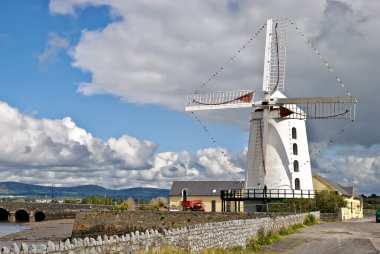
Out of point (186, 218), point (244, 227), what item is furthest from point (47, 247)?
point (186, 218)

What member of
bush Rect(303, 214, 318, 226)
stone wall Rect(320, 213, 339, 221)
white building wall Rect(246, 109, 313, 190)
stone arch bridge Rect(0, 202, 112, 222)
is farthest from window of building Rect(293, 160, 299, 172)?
stone arch bridge Rect(0, 202, 112, 222)

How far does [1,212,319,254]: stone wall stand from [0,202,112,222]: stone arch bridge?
3009 inches

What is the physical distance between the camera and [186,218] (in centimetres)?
5584

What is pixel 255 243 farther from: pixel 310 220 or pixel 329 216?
pixel 329 216

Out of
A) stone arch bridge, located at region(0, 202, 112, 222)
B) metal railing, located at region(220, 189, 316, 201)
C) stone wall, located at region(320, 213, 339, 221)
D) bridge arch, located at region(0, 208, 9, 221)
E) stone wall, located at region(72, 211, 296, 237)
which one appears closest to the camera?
stone wall, located at region(72, 211, 296, 237)

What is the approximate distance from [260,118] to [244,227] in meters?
32.8

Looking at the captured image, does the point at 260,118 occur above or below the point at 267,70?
below

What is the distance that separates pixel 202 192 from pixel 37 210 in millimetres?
34341

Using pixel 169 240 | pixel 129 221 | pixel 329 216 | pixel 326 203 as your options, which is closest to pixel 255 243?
pixel 169 240

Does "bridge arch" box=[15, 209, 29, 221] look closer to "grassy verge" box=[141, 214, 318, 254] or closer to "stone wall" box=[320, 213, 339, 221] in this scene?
"stone wall" box=[320, 213, 339, 221]

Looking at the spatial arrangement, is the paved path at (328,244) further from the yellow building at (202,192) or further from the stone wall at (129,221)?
the yellow building at (202,192)

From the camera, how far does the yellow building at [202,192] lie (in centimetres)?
9500

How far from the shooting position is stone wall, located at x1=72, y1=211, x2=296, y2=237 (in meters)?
55.6

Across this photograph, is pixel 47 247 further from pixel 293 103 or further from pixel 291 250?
pixel 293 103
